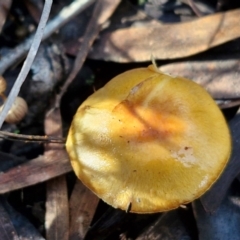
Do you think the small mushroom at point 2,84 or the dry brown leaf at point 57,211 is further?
the small mushroom at point 2,84

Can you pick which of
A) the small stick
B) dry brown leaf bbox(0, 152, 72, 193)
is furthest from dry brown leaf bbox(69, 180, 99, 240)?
the small stick

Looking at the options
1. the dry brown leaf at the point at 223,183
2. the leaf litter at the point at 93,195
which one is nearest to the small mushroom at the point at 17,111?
the leaf litter at the point at 93,195

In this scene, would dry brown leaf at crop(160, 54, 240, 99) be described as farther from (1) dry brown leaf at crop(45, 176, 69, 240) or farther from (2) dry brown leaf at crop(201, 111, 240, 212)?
(1) dry brown leaf at crop(45, 176, 69, 240)

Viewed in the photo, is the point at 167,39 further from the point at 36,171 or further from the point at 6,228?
the point at 6,228

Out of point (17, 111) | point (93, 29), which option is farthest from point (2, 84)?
point (93, 29)

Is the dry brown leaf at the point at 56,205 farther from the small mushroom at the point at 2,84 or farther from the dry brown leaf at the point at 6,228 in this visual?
the small mushroom at the point at 2,84
